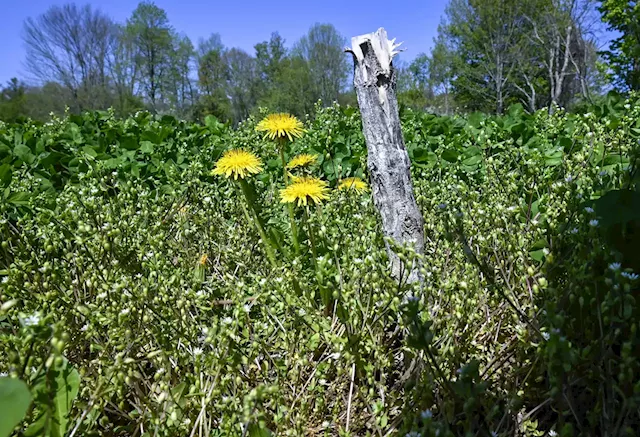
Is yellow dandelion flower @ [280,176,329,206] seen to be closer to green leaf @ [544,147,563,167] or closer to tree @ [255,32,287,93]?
green leaf @ [544,147,563,167]

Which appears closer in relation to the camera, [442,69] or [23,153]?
[23,153]

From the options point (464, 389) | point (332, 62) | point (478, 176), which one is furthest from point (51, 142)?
point (332, 62)

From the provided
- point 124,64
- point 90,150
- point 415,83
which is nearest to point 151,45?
point 124,64

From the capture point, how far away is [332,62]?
33875 mm

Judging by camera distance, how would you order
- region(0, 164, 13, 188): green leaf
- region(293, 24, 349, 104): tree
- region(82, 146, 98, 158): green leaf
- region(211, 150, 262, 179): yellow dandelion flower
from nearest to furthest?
region(211, 150, 262, 179): yellow dandelion flower
region(0, 164, 13, 188): green leaf
region(82, 146, 98, 158): green leaf
region(293, 24, 349, 104): tree

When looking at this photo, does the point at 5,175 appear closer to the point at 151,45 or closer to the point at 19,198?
the point at 19,198

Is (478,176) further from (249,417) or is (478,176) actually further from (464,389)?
(249,417)

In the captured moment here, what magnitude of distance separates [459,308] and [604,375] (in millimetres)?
411

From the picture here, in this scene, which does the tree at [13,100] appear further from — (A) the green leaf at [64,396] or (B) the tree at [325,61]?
(A) the green leaf at [64,396]

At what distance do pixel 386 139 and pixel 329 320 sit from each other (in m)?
0.81

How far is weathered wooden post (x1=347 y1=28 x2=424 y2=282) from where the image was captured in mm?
2139

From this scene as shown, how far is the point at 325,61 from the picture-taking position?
34.0 m

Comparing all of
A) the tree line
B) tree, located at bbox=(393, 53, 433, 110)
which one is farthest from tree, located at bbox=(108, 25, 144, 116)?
tree, located at bbox=(393, 53, 433, 110)

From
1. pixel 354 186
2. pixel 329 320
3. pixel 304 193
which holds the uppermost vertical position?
pixel 354 186
